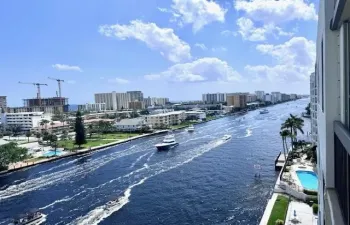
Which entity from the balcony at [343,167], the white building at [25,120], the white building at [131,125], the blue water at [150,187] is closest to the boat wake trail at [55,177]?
the blue water at [150,187]

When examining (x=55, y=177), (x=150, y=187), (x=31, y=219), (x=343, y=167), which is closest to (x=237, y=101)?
(x=55, y=177)

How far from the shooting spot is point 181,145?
54312 millimetres

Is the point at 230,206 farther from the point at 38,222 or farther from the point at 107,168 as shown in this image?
the point at 107,168

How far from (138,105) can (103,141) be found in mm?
120213

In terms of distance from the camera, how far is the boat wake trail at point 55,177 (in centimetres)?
3075

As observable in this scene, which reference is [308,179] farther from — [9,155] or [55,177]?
[9,155]

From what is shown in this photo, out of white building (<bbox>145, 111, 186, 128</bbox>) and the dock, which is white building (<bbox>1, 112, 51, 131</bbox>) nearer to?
white building (<bbox>145, 111, 186, 128</bbox>)

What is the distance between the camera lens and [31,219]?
74.1 ft

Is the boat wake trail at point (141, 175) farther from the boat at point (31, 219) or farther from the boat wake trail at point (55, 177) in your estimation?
the boat wake trail at point (55, 177)

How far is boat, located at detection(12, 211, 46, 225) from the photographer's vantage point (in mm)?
22261

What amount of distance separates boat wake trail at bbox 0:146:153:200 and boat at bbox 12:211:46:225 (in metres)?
7.57

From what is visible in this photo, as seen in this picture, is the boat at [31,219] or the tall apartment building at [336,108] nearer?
the tall apartment building at [336,108]

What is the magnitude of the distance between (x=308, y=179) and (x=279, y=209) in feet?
25.8

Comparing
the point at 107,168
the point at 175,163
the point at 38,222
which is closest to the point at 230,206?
the point at 38,222
